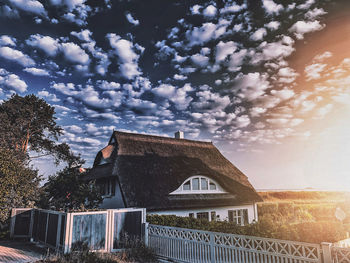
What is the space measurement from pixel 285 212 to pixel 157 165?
66.3 feet

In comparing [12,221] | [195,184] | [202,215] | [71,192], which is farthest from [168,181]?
[12,221]

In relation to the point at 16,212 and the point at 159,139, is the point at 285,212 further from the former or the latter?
the point at 16,212

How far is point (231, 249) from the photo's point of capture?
8484 millimetres

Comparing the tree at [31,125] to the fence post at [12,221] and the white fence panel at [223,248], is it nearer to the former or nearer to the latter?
the fence post at [12,221]

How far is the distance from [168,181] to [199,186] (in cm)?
262

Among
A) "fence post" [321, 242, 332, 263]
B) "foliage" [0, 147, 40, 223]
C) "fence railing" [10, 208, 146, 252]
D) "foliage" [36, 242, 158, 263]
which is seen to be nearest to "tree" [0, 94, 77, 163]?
"foliage" [0, 147, 40, 223]

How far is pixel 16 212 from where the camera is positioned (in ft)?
49.0

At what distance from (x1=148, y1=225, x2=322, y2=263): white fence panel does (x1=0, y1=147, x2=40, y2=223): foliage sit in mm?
8339

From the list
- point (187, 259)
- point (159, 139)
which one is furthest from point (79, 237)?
point (159, 139)

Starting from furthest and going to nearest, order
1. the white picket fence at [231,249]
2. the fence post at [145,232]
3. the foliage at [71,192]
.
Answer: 1. the foliage at [71,192]
2. the fence post at [145,232]
3. the white picket fence at [231,249]

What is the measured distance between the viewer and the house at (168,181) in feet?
51.1

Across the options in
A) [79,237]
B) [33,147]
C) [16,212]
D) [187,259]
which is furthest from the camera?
[33,147]

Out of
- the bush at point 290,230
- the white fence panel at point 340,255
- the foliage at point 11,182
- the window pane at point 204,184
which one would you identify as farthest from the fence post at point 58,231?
the white fence panel at point 340,255

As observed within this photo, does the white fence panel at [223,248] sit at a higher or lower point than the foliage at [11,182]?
lower
